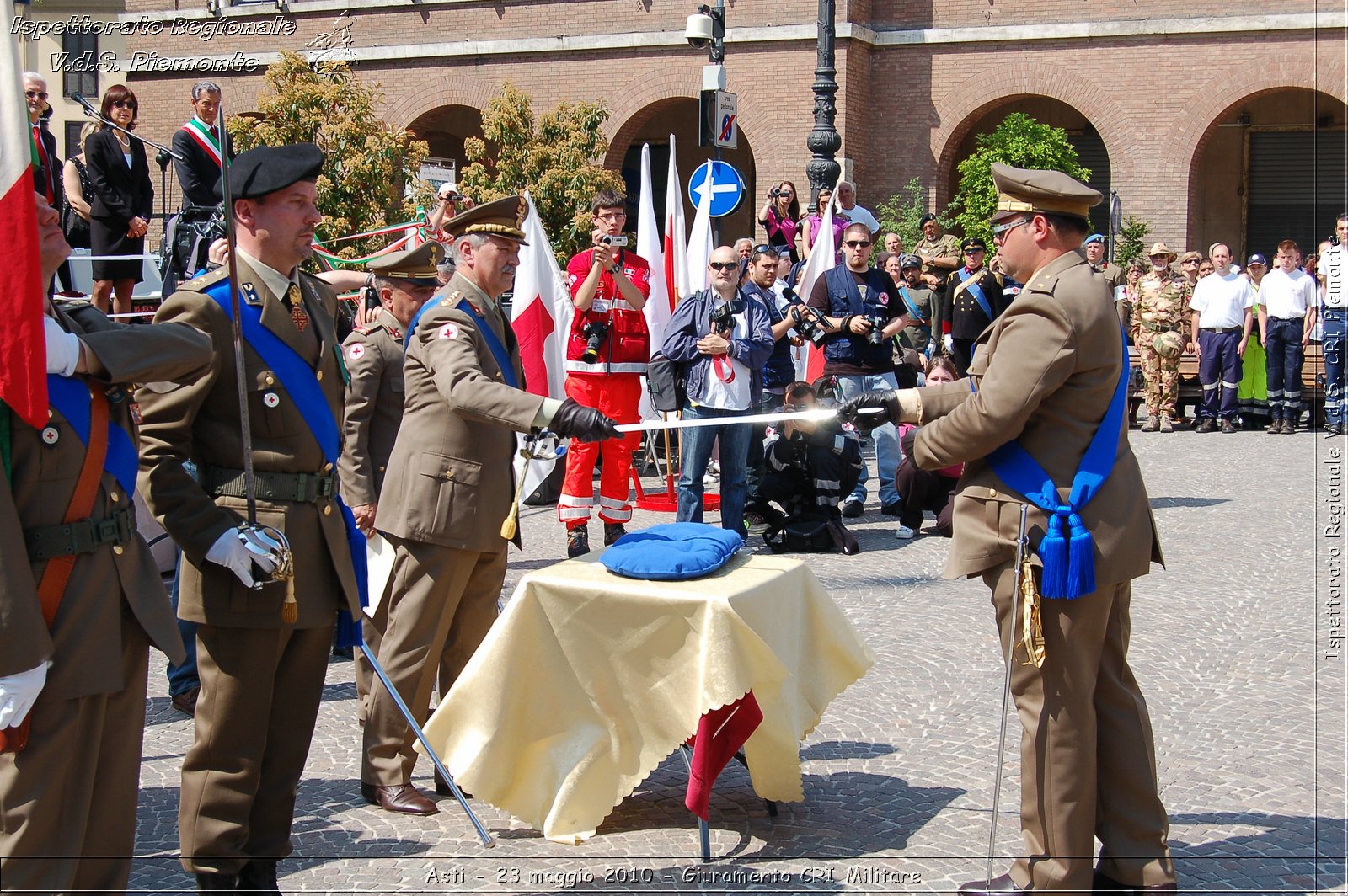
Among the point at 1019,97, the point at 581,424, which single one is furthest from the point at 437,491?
the point at 1019,97

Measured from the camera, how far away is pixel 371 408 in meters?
6.46

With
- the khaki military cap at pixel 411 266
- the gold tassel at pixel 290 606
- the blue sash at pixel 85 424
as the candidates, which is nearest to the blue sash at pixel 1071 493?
the gold tassel at pixel 290 606

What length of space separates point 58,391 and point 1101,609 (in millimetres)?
2986

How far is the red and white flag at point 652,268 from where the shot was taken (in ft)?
40.3

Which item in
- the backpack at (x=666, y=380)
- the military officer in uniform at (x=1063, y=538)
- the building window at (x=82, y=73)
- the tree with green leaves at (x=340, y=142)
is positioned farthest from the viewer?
the building window at (x=82, y=73)

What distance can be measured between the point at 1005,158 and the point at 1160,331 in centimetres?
927

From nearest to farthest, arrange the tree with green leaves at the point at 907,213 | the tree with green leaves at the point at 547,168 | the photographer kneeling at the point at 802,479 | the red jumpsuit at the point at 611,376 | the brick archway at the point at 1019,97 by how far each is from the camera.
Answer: the red jumpsuit at the point at 611,376, the photographer kneeling at the point at 802,479, the tree with green leaves at the point at 547,168, the tree with green leaves at the point at 907,213, the brick archway at the point at 1019,97

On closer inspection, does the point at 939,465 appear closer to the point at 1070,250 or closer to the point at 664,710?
the point at 1070,250

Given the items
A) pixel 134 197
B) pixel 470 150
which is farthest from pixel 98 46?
pixel 134 197

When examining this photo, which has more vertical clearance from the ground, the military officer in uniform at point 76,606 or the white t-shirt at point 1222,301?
the white t-shirt at point 1222,301

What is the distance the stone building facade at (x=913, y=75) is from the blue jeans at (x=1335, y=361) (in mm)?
9301

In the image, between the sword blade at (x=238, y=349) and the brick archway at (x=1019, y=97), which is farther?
the brick archway at (x=1019, y=97)

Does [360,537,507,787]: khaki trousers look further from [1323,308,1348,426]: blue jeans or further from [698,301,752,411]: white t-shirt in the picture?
[1323,308,1348,426]: blue jeans

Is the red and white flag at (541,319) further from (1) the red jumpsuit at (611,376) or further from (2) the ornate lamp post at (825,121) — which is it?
(2) the ornate lamp post at (825,121)
